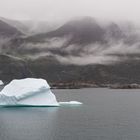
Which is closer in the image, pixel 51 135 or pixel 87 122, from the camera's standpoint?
pixel 51 135

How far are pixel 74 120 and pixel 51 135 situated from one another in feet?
54.5

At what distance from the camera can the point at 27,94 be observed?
89.5 meters

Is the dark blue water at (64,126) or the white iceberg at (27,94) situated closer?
the dark blue water at (64,126)

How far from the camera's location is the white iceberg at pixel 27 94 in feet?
293

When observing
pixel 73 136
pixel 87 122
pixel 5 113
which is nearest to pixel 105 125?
pixel 87 122

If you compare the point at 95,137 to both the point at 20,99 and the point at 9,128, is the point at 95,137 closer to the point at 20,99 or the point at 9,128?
the point at 9,128

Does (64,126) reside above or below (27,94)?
below

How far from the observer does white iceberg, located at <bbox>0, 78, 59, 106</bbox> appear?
3514 inches

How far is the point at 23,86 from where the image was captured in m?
91.4

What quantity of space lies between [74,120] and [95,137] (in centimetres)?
1843

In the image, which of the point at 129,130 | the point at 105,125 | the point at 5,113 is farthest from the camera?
the point at 5,113

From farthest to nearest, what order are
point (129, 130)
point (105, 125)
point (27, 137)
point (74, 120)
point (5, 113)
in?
point (5, 113), point (74, 120), point (105, 125), point (129, 130), point (27, 137)

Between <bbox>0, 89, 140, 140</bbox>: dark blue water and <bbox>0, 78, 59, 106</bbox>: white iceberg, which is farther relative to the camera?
<bbox>0, 78, 59, 106</bbox>: white iceberg

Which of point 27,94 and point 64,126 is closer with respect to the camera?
point 64,126
